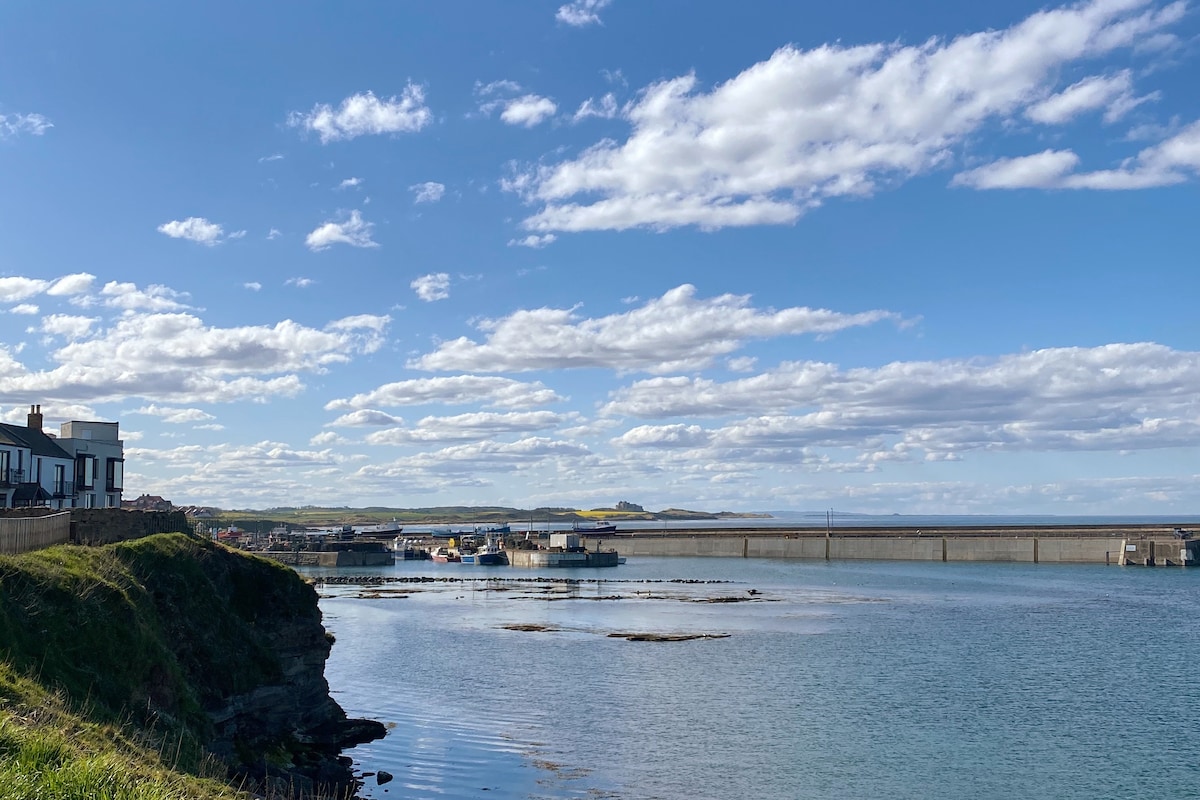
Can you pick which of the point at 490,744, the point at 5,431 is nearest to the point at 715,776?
the point at 490,744

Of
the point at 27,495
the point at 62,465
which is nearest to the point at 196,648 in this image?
the point at 27,495

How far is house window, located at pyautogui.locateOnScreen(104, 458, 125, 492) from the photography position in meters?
75.8

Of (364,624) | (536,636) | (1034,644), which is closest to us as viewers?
(1034,644)

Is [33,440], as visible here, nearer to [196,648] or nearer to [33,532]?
[33,532]

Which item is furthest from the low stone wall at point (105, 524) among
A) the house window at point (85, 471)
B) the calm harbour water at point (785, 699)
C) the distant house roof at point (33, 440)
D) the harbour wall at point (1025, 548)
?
the harbour wall at point (1025, 548)

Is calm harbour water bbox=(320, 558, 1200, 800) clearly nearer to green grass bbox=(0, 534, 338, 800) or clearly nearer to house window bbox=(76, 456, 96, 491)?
green grass bbox=(0, 534, 338, 800)

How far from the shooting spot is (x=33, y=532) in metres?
36.1

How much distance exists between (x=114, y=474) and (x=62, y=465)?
19.8 feet

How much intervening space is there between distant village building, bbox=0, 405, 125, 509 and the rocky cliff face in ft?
75.9

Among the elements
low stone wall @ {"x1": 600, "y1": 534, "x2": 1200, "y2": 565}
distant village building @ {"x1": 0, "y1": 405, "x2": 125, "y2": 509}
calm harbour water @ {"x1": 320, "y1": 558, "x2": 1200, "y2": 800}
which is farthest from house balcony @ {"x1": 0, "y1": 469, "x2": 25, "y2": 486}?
low stone wall @ {"x1": 600, "y1": 534, "x2": 1200, "y2": 565}

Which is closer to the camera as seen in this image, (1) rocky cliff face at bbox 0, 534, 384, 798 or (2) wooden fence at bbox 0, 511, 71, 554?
(1) rocky cliff face at bbox 0, 534, 384, 798

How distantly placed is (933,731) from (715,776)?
45.2 feet

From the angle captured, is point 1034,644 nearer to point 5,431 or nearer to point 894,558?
point 5,431

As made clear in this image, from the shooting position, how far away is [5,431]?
67.2 meters
